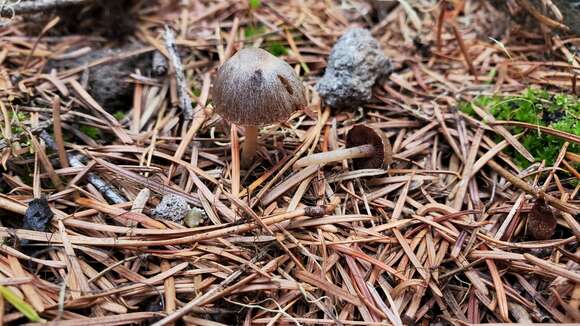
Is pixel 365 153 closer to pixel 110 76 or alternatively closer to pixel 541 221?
pixel 541 221

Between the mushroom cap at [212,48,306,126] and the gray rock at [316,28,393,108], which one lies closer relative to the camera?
the mushroom cap at [212,48,306,126]

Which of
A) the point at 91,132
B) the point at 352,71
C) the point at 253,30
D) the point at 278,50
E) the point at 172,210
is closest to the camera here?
the point at 172,210

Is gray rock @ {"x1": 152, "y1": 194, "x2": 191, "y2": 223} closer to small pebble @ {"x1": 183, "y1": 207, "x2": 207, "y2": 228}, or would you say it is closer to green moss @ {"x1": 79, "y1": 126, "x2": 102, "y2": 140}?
small pebble @ {"x1": 183, "y1": 207, "x2": 207, "y2": 228}

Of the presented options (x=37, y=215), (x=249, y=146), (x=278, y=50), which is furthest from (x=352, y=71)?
(x=37, y=215)

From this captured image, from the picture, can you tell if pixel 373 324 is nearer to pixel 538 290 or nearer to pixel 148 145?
pixel 538 290

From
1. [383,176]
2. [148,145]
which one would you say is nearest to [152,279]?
[148,145]

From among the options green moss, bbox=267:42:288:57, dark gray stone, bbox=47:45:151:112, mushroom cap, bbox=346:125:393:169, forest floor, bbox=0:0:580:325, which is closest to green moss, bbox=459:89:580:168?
forest floor, bbox=0:0:580:325
